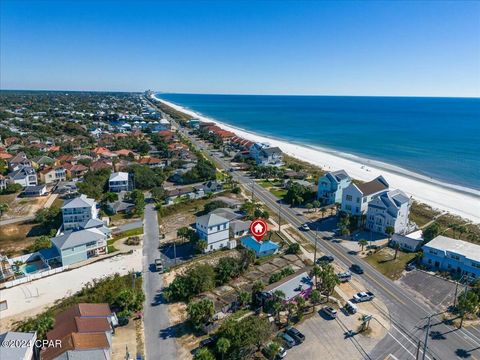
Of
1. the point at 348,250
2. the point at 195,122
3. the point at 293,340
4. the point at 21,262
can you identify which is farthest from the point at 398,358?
the point at 195,122

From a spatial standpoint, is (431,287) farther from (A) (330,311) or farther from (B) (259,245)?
(B) (259,245)

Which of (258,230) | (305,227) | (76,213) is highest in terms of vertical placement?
(76,213)

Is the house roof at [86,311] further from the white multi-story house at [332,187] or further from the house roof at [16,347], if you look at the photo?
the white multi-story house at [332,187]

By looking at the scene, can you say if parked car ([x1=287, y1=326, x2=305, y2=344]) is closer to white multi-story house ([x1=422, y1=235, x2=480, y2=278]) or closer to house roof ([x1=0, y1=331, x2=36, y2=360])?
house roof ([x1=0, y1=331, x2=36, y2=360])

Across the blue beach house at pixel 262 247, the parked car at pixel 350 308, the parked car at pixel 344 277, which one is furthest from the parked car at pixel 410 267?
the blue beach house at pixel 262 247

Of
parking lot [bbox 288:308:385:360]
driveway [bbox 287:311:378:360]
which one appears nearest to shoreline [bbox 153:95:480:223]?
parking lot [bbox 288:308:385:360]

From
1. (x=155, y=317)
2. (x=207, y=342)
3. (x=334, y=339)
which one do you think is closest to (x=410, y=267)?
(x=334, y=339)
